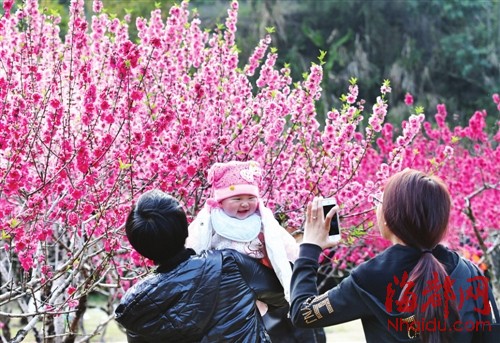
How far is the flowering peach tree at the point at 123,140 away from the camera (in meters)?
4.20

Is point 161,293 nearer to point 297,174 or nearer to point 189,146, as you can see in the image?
point 189,146

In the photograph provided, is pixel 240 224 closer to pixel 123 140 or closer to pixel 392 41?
pixel 123 140

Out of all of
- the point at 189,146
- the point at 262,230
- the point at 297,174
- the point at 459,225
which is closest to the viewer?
the point at 262,230

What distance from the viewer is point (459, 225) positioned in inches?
387

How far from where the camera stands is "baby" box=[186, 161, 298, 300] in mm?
3025

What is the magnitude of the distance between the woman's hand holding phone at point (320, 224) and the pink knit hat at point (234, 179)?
34.7 inches

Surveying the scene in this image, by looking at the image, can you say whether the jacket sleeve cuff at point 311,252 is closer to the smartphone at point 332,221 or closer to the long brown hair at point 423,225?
the smartphone at point 332,221

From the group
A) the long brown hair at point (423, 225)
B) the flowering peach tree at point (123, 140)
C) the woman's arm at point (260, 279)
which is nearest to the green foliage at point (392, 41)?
the flowering peach tree at point (123, 140)

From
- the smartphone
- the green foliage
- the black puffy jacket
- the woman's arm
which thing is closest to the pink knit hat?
the woman's arm

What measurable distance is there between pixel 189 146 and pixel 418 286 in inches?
114

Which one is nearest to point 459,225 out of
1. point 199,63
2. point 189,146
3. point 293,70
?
point 199,63

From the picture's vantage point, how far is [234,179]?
322cm

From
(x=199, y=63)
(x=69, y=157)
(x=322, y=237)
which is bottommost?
(x=322, y=237)

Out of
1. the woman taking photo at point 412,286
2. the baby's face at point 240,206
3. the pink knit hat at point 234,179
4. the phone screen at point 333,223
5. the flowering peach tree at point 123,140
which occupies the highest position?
the flowering peach tree at point 123,140
